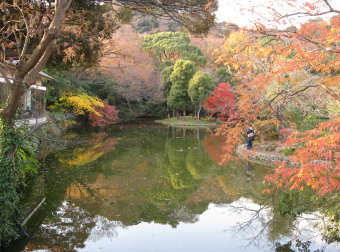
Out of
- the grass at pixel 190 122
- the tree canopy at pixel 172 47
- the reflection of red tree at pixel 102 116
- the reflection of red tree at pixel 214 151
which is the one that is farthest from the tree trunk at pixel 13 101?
the tree canopy at pixel 172 47

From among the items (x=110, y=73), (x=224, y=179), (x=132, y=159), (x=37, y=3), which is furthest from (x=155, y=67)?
(x=37, y=3)

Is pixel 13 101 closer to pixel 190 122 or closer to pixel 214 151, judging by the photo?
pixel 214 151

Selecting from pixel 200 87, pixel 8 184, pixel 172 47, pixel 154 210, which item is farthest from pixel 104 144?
pixel 172 47

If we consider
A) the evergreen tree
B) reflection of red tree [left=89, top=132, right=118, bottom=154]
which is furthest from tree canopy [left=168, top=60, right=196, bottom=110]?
reflection of red tree [left=89, top=132, right=118, bottom=154]

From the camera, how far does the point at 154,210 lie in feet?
24.4

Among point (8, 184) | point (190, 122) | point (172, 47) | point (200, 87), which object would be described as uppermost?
point (172, 47)

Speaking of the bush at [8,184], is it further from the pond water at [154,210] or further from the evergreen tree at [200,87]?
the evergreen tree at [200,87]

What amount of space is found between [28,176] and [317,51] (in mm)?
8530

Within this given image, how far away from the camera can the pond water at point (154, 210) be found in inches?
231

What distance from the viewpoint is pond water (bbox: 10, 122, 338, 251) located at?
5867 mm

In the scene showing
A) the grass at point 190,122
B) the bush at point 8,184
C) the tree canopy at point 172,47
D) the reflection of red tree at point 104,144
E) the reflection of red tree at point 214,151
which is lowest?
the grass at point 190,122

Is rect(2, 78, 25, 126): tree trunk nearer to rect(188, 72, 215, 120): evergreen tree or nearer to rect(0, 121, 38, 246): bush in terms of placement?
rect(0, 121, 38, 246): bush

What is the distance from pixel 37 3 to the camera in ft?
→ 21.7

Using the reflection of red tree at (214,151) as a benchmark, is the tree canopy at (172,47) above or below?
above
